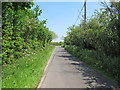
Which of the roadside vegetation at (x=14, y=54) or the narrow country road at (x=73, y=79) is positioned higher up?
the roadside vegetation at (x=14, y=54)

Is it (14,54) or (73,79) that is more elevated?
(14,54)

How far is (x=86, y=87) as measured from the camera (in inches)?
273

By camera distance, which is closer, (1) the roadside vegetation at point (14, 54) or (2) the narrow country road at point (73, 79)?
(1) the roadside vegetation at point (14, 54)

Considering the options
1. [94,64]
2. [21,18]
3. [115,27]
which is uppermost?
[21,18]

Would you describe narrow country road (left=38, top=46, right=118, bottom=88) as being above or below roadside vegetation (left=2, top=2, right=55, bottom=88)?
below

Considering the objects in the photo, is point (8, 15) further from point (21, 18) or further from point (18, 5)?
point (18, 5)

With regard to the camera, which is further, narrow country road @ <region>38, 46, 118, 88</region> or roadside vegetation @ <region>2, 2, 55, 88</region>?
narrow country road @ <region>38, 46, 118, 88</region>

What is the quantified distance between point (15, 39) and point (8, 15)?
77.0 inches

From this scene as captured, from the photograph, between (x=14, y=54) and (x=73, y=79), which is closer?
(x=73, y=79)

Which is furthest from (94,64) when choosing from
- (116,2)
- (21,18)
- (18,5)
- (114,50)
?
(18,5)

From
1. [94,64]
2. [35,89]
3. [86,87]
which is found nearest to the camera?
[35,89]

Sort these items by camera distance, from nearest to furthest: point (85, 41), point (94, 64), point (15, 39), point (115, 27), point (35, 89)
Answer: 1. point (35, 89)
2. point (15, 39)
3. point (115, 27)
4. point (94, 64)
5. point (85, 41)

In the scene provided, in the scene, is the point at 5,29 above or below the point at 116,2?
below

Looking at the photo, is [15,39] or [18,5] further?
[15,39]
